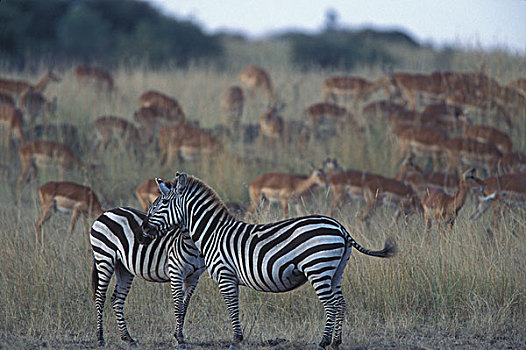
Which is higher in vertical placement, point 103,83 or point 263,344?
point 103,83

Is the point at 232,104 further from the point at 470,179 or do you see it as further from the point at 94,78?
the point at 470,179

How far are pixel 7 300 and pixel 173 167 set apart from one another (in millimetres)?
6659

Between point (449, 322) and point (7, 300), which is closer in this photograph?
point (449, 322)

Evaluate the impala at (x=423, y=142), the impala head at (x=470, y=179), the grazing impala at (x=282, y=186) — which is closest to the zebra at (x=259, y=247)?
the impala head at (x=470, y=179)

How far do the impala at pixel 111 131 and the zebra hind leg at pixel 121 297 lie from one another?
8.59 meters

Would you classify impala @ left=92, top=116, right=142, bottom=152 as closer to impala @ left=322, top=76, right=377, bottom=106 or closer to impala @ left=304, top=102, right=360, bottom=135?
impala @ left=304, top=102, right=360, bottom=135

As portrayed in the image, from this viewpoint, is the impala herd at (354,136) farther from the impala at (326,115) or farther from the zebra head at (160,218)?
the zebra head at (160,218)

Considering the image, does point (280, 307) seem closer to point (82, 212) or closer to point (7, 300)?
point (7, 300)

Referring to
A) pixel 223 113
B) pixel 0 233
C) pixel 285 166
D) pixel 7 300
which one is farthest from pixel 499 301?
pixel 223 113

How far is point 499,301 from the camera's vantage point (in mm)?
Result: 6828

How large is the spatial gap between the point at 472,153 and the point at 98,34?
26.3 metres

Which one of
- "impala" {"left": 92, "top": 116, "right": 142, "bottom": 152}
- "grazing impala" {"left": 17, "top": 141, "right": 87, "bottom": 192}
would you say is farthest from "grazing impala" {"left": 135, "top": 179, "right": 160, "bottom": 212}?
"impala" {"left": 92, "top": 116, "right": 142, "bottom": 152}

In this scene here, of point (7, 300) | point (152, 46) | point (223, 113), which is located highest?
point (152, 46)

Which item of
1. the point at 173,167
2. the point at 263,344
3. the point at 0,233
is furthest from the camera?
the point at 173,167
